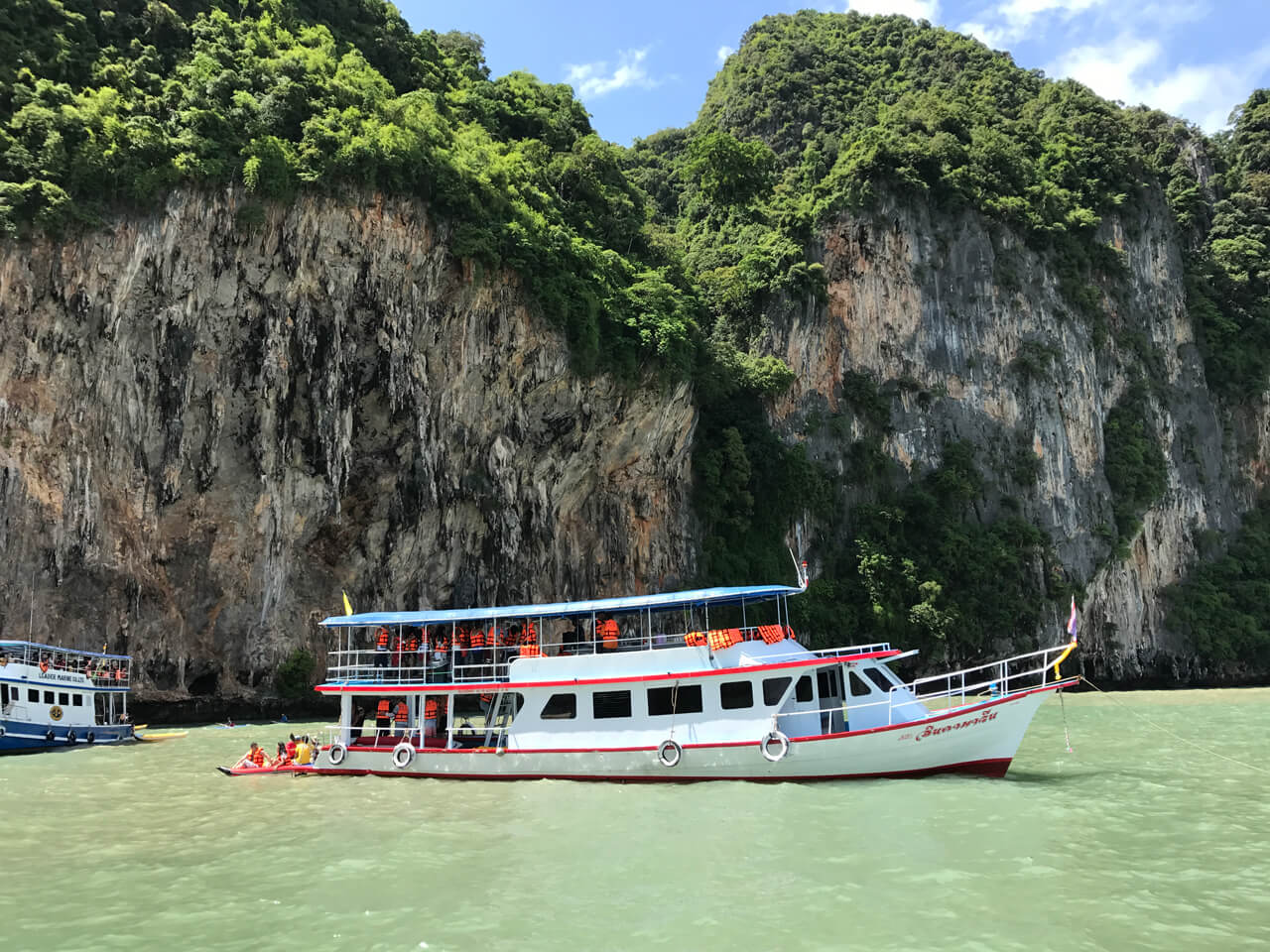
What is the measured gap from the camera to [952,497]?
44000 millimetres

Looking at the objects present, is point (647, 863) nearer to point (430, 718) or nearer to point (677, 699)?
point (677, 699)

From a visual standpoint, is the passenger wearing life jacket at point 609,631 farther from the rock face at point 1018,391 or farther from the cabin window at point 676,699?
the rock face at point 1018,391

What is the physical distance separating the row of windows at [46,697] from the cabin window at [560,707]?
A: 1422 centimetres

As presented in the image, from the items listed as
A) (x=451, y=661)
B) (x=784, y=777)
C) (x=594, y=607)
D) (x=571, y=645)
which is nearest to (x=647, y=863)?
(x=784, y=777)

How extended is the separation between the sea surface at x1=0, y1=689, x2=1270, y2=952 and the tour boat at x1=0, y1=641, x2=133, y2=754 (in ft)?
21.1

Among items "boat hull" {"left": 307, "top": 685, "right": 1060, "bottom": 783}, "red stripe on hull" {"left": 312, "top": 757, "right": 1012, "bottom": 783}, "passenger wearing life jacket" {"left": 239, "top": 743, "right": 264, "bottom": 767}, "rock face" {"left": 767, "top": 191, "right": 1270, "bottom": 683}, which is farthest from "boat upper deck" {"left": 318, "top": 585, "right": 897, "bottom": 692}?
"rock face" {"left": 767, "top": 191, "right": 1270, "bottom": 683}

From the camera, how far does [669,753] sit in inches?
619

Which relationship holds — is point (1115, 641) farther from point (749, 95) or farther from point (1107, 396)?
point (749, 95)

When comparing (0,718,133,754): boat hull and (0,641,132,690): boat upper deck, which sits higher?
(0,641,132,690): boat upper deck

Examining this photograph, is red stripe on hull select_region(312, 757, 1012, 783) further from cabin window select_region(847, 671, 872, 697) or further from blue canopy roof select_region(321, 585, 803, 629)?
blue canopy roof select_region(321, 585, 803, 629)

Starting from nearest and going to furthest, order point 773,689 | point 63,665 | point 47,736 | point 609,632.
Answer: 1. point 773,689
2. point 609,632
3. point 47,736
4. point 63,665

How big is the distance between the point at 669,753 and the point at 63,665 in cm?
2122

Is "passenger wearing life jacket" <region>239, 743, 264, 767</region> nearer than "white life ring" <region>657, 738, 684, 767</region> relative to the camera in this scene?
No

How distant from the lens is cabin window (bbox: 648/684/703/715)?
16.3 m
